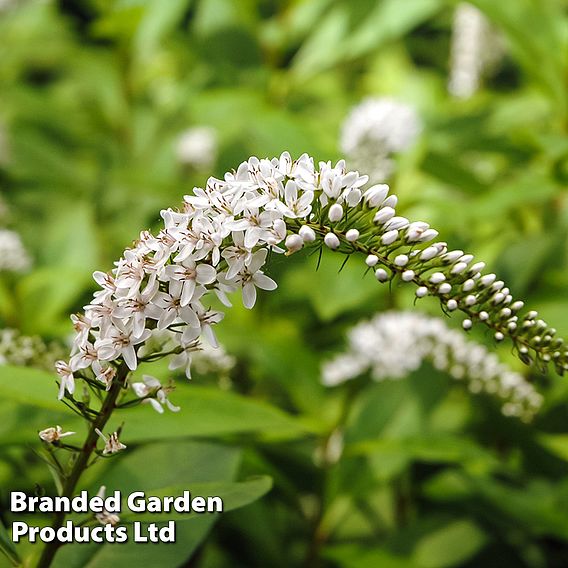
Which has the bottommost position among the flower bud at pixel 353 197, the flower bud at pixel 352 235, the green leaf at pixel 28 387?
the flower bud at pixel 352 235

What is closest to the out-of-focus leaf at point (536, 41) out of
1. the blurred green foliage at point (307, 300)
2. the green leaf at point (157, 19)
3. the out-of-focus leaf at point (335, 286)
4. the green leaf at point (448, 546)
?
the blurred green foliage at point (307, 300)

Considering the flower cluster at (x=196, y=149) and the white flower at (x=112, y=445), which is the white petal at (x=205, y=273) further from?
the flower cluster at (x=196, y=149)

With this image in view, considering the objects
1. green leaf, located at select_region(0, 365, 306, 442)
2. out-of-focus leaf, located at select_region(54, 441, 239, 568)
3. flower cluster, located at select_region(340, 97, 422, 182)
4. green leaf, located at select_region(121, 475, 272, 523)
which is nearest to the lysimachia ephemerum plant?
green leaf, located at select_region(121, 475, 272, 523)

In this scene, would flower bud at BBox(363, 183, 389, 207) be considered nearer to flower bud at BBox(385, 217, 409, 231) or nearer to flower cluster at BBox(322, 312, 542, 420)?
flower bud at BBox(385, 217, 409, 231)

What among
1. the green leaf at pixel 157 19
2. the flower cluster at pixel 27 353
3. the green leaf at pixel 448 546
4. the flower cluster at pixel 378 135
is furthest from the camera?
the green leaf at pixel 157 19

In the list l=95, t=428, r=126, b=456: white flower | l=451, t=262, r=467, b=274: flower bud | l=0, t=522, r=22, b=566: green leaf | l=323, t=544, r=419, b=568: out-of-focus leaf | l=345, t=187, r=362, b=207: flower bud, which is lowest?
l=0, t=522, r=22, b=566: green leaf

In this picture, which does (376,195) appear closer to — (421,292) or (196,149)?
(421,292)
